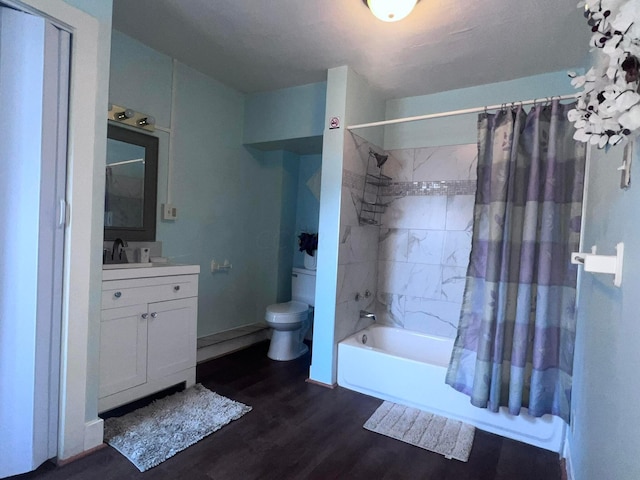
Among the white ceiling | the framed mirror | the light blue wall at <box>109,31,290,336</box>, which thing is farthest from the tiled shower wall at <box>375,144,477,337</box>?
the framed mirror

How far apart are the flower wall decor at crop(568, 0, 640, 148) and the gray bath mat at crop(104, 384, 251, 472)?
209cm

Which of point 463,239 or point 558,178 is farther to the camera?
point 463,239

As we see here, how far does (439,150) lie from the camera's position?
2797mm

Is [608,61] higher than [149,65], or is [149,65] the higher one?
[149,65]

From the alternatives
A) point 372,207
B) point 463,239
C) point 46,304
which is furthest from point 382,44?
point 46,304

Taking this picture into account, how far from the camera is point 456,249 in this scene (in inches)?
107

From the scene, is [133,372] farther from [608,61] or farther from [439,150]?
[439,150]

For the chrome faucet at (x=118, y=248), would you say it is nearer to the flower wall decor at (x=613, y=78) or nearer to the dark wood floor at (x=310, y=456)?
the dark wood floor at (x=310, y=456)

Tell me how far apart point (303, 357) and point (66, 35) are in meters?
2.70

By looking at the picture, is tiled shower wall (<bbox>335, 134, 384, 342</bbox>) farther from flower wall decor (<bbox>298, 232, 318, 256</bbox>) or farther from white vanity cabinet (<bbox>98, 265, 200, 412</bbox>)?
white vanity cabinet (<bbox>98, 265, 200, 412</bbox>)

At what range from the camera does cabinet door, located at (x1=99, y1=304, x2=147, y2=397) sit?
185cm

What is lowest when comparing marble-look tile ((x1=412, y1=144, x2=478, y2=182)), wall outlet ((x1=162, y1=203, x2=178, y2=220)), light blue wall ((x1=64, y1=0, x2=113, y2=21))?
wall outlet ((x1=162, y1=203, x2=178, y2=220))

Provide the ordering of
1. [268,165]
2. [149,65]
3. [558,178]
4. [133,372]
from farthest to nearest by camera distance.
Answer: [268,165]
[149,65]
[133,372]
[558,178]

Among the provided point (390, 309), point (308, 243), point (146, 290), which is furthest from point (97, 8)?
point (390, 309)
